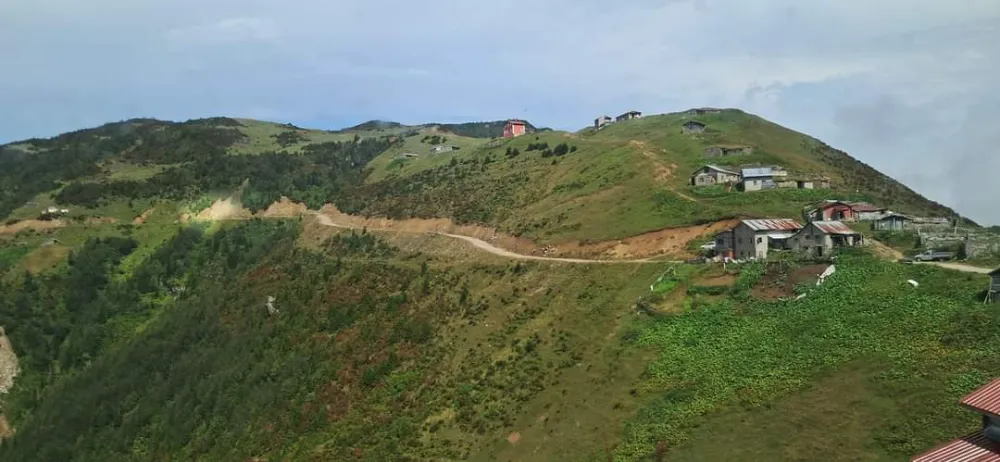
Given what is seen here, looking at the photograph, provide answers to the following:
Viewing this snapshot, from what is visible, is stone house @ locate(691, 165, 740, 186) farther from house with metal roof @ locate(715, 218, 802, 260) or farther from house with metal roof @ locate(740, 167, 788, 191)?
A: house with metal roof @ locate(715, 218, 802, 260)

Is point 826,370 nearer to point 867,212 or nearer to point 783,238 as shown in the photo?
point 783,238

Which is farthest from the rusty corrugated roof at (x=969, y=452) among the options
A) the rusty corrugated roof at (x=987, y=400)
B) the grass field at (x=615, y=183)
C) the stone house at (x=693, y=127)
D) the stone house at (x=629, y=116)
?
the stone house at (x=629, y=116)

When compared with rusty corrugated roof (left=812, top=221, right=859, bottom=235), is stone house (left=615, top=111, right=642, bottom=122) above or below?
above

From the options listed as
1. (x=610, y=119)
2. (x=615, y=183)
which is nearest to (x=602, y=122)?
(x=610, y=119)

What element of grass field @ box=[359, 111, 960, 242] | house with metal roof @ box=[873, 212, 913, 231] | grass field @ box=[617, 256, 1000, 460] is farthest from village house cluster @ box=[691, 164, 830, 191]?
grass field @ box=[617, 256, 1000, 460]

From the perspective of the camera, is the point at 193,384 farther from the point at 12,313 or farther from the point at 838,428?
the point at 838,428

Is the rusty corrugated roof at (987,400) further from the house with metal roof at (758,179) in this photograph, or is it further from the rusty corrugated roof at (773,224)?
the house with metal roof at (758,179)
